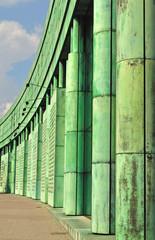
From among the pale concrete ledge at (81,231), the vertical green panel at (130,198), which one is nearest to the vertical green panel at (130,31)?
the vertical green panel at (130,198)

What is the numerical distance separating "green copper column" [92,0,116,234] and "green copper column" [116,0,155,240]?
2.17 metres

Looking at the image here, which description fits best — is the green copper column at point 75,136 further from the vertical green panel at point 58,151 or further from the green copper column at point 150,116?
the green copper column at point 150,116

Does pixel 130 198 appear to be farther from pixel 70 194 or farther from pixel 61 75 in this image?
pixel 61 75

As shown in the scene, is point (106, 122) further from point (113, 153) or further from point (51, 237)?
point (51, 237)

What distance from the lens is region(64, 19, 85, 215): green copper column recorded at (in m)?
18.6

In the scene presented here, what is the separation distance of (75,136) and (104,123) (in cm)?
658

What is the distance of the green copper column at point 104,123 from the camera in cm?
1210

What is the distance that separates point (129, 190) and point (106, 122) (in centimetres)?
297

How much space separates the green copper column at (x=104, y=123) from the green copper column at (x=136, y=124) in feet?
7.13

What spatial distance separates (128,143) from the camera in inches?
386

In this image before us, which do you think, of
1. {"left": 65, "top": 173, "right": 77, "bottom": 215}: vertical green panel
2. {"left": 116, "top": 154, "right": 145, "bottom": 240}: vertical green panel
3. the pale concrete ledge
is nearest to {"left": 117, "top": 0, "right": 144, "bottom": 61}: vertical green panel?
{"left": 116, "top": 154, "right": 145, "bottom": 240}: vertical green panel

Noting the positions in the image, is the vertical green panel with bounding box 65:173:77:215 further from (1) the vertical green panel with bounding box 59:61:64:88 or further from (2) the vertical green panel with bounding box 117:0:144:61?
(2) the vertical green panel with bounding box 117:0:144:61

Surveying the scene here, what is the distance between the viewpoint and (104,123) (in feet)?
40.3

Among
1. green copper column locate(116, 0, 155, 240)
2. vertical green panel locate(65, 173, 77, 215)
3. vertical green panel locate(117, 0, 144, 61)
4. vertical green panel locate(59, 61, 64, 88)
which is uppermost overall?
vertical green panel locate(59, 61, 64, 88)
